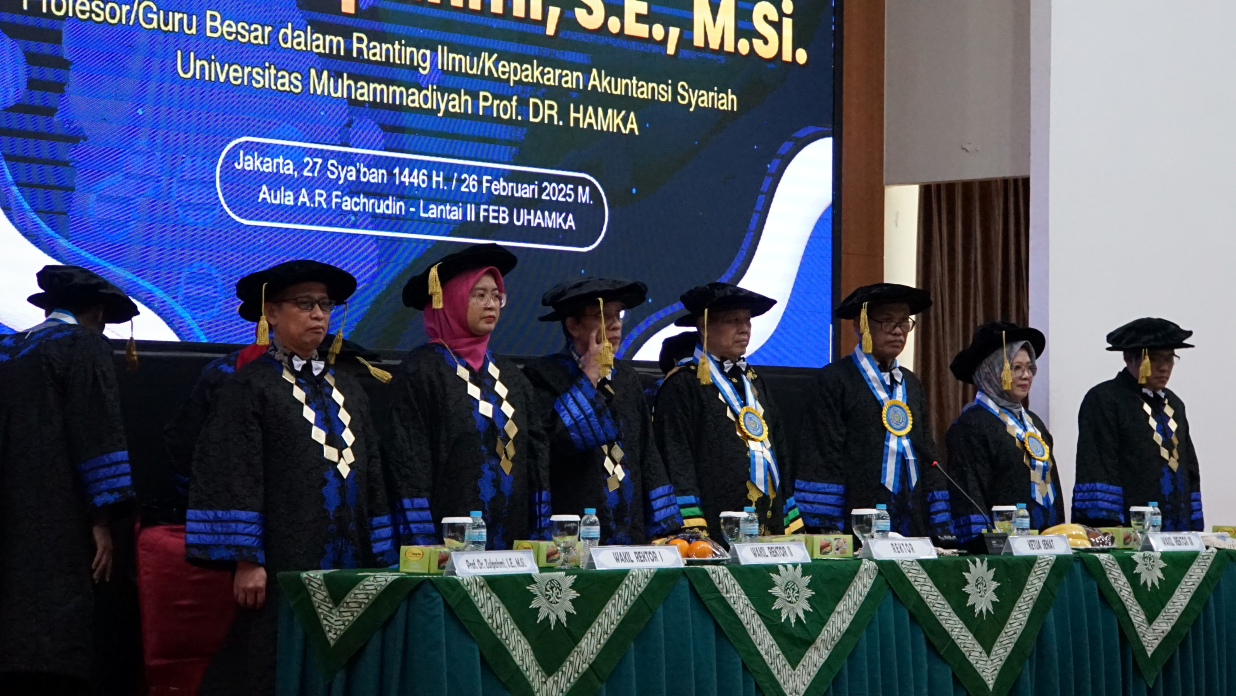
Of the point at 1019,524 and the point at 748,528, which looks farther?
the point at 1019,524

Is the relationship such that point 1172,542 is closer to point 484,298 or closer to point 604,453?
point 604,453

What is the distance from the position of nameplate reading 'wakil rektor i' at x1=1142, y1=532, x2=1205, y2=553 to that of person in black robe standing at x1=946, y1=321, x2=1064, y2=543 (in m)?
0.91

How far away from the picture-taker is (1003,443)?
545cm

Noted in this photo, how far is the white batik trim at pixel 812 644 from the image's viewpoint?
10.9 ft

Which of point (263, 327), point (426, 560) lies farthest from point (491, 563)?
point (263, 327)

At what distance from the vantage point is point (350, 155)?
18.3 ft

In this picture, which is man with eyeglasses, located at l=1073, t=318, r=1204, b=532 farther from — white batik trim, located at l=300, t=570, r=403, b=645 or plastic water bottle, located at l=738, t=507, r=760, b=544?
white batik trim, located at l=300, t=570, r=403, b=645

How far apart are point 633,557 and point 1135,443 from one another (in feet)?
11.2

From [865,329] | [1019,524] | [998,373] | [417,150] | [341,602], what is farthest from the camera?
[417,150]

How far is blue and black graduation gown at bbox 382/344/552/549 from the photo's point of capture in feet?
13.0

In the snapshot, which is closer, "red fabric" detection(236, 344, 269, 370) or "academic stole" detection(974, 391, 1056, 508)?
"red fabric" detection(236, 344, 269, 370)

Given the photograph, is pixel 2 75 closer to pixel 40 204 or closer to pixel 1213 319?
pixel 40 204

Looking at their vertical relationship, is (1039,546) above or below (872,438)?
below

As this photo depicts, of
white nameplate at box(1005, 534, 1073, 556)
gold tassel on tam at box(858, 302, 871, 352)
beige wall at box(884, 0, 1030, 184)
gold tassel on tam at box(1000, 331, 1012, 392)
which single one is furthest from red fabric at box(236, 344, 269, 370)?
beige wall at box(884, 0, 1030, 184)
